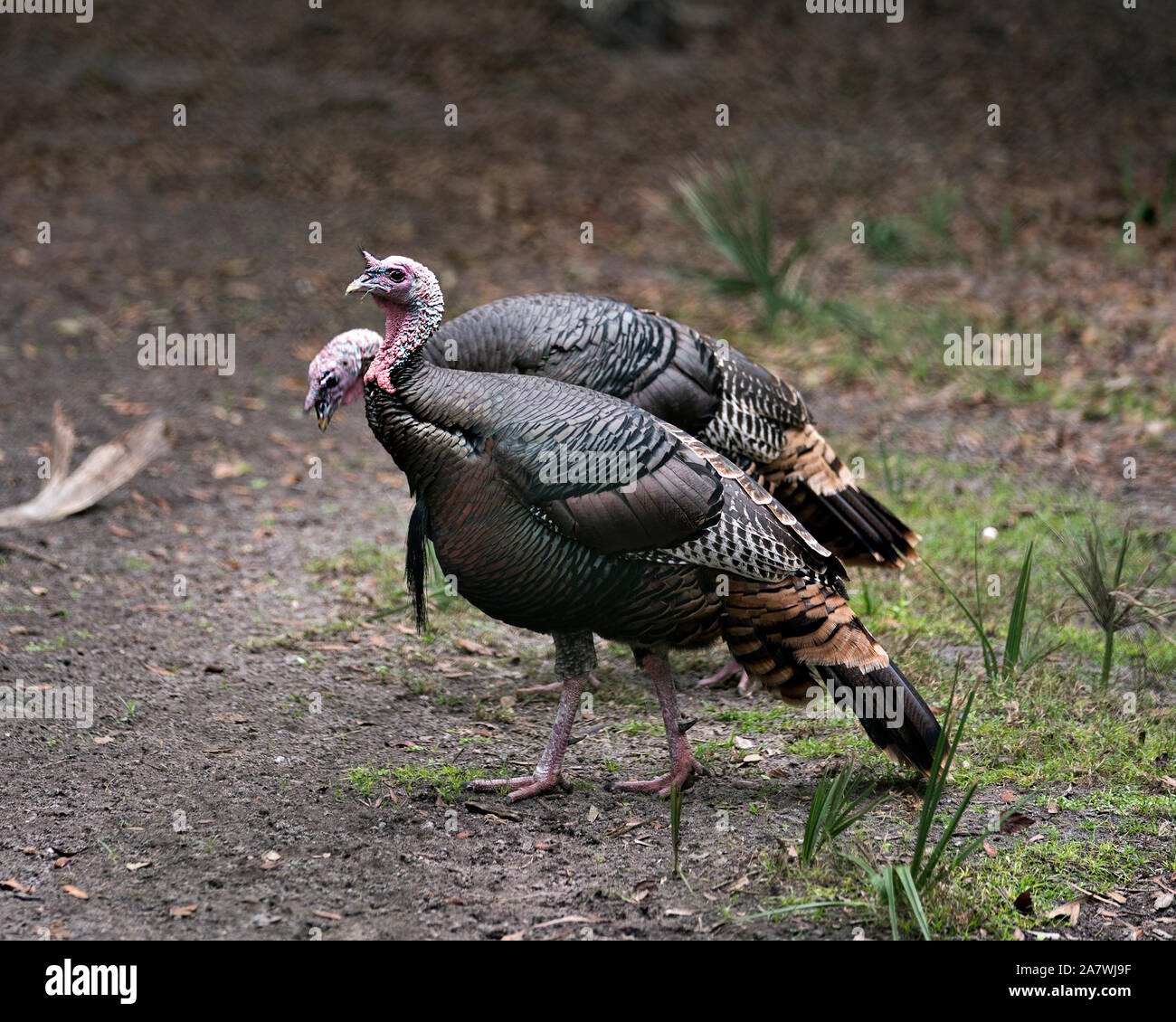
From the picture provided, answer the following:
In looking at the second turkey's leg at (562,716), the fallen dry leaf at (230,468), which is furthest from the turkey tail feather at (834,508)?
the fallen dry leaf at (230,468)

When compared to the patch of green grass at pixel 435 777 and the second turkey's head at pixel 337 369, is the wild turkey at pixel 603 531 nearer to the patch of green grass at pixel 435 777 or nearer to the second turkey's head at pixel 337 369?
the second turkey's head at pixel 337 369

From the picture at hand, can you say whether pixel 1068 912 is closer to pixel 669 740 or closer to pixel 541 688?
→ pixel 669 740

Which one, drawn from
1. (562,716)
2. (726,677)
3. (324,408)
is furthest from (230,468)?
(562,716)

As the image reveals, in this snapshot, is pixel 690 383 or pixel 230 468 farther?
pixel 230 468

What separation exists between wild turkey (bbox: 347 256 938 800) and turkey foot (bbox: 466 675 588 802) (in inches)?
9.5

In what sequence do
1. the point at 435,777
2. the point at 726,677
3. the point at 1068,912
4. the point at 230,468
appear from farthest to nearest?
the point at 230,468
the point at 726,677
the point at 435,777
the point at 1068,912

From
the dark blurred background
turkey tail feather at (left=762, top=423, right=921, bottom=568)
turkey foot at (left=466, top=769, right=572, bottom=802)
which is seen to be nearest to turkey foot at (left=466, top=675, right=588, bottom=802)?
turkey foot at (left=466, top=769, right=572, bottom=802)

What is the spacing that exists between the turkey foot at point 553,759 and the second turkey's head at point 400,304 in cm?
113

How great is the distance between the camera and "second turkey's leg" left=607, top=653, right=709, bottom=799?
395 cm

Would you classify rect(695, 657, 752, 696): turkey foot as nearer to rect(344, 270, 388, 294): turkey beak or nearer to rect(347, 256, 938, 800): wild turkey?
rect(347, 256, 938, 800): wild turkey

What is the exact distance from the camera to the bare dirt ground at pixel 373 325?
3545 millimetres


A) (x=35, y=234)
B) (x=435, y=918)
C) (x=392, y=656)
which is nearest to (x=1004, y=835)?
(x=435, y=918)

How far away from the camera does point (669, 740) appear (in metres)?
3.96

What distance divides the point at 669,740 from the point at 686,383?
4.58 ft
